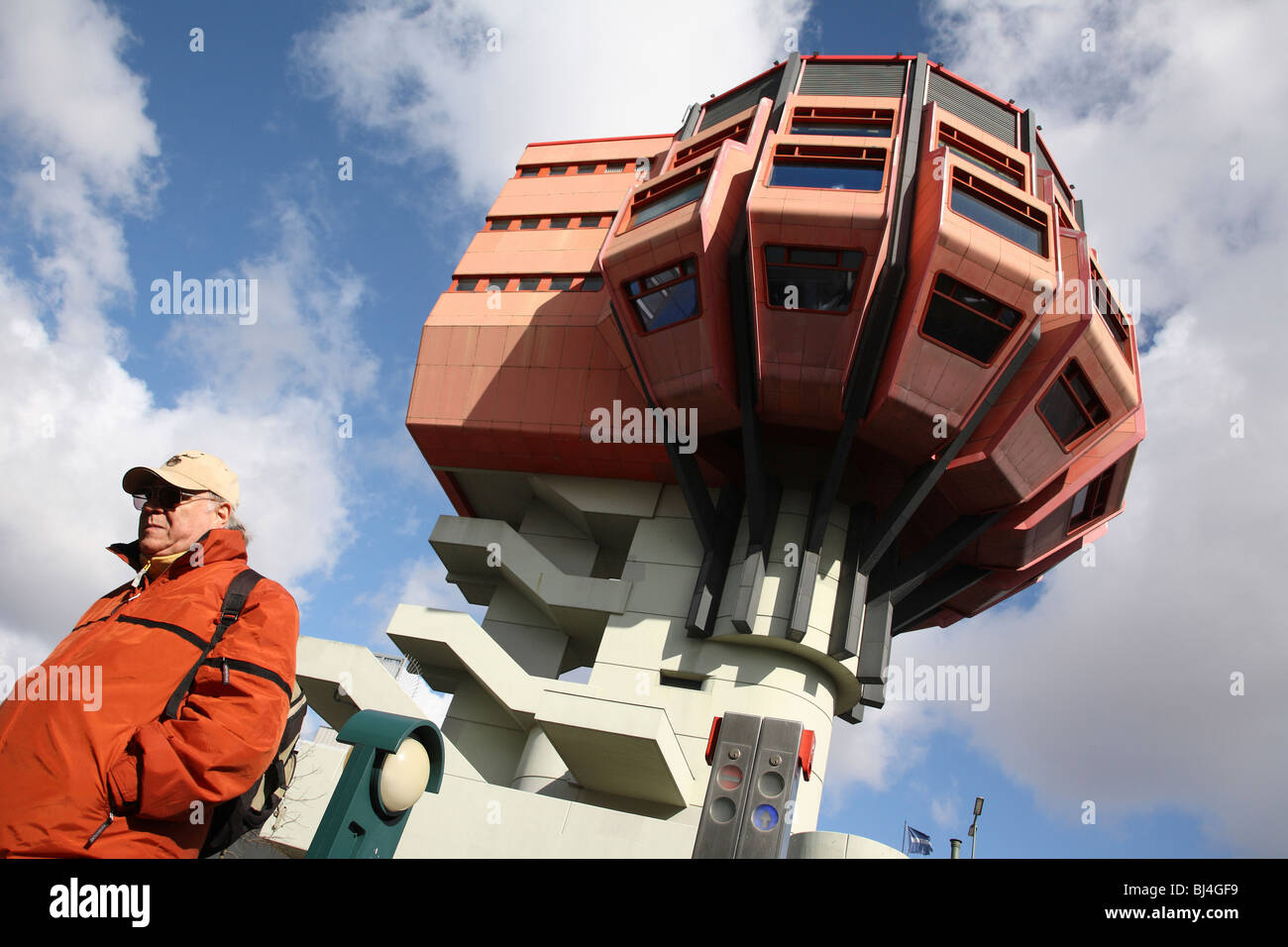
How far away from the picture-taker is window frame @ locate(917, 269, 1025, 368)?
61.0 feet

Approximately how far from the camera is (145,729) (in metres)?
3.07

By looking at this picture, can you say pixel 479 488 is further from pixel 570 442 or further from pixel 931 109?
pixel 931 109

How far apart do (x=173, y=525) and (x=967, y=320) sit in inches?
721

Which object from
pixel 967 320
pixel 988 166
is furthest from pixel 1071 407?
pixel 988 166

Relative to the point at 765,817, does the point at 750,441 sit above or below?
above

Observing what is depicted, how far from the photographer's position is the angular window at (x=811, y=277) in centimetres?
1923

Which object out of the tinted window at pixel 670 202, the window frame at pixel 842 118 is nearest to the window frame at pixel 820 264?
the tinted window at pixel 670 202

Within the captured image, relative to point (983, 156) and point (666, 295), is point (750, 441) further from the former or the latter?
point (983, 156)

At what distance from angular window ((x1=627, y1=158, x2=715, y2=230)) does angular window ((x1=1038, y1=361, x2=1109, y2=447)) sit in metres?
10.3

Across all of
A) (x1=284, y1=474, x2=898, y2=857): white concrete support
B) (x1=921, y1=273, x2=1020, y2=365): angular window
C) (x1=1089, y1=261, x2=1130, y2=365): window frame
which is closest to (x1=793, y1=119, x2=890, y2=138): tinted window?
(x1=921, y1=273, x2=1020, y2=365): angular window

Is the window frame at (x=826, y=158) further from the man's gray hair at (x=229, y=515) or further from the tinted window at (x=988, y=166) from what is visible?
the man's gray hair at (x=229, y=515)

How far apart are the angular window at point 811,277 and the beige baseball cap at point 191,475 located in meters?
16.9
